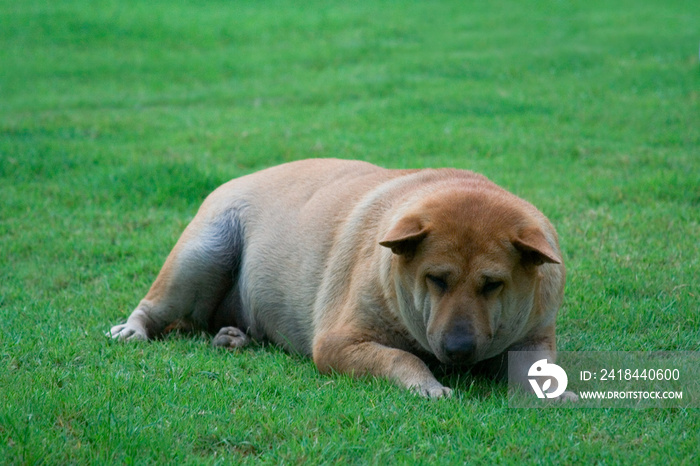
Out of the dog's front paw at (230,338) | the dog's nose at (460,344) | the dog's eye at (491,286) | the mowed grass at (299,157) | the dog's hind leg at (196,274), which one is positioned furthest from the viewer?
the dog's hind leg at (196,274)

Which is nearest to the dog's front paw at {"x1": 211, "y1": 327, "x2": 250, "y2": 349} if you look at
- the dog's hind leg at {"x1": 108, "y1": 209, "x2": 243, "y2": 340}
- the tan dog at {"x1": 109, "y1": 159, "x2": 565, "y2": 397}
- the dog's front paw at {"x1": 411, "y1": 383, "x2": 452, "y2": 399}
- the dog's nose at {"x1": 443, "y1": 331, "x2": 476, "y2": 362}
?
the tan dog at {"x1": 109, "y1": 159, "x2": 565, "y2": 397}

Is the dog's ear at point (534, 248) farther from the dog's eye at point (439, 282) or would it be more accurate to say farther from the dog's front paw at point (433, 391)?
the dog's front paw at point (433, 391)

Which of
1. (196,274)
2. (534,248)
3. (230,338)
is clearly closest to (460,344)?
(534,248)

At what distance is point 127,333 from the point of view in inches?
212

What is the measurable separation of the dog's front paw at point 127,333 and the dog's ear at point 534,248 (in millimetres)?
2596

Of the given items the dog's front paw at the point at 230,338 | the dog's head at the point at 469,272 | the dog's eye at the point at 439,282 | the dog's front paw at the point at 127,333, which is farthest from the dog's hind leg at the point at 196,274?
the dog's eye at the point at 439,282

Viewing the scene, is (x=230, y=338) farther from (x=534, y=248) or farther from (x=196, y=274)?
(x=534, y=248)

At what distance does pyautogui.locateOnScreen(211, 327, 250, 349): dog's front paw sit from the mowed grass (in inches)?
5.8

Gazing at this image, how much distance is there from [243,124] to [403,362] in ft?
26.5

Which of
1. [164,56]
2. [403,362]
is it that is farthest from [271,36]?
[403,362]

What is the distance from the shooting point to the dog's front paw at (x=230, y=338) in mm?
5461

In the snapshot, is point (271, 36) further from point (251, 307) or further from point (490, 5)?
point (251, 307)

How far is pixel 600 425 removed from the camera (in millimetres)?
3873

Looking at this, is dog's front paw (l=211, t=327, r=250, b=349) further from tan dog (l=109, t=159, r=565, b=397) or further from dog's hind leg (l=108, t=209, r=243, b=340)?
dog's hind leg (l=108, t=209, r=243, b=340)
